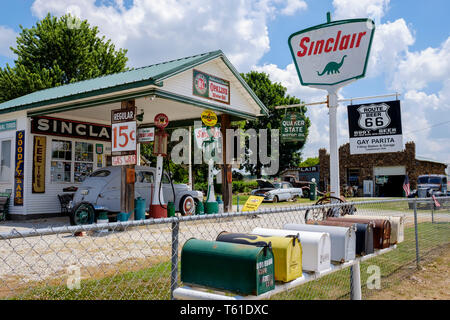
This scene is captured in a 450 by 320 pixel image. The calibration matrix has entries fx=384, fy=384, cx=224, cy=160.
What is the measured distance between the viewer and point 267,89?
4225 centimetres

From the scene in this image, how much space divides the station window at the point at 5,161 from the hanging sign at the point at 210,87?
23.8 feet

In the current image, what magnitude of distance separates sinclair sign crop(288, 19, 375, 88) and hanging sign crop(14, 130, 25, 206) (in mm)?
9657

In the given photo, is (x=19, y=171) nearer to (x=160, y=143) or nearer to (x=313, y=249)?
(x=160, y=143)

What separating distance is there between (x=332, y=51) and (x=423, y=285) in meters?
5.80

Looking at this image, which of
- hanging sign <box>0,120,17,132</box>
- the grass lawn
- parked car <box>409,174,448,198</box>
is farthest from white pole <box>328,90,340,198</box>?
parked car <box>409,174,448,198</box>

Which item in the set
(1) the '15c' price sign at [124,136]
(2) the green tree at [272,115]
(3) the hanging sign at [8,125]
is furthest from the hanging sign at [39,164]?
(2) the green tree at [272,115]

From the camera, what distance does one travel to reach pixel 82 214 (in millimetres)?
10594

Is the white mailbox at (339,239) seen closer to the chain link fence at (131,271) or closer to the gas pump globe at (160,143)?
the chain link fence at (131,271)

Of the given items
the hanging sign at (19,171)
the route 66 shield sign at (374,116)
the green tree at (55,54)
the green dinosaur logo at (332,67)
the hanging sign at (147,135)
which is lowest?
the hanging sign at (19,171)

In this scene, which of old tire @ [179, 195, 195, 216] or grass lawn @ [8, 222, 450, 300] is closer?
grass lawn @ [8, 222, 450, 300]

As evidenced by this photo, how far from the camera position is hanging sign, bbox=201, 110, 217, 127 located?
13398mm

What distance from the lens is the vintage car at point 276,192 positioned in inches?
1034

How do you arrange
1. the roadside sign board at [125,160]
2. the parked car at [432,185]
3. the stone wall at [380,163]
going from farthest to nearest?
1. the stone wall at [380,163]
2. the parked car at [432,185]
3. the roadside sign board at [125,160]

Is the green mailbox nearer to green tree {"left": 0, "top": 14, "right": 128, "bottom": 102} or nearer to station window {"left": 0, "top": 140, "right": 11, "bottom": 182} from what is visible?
station window {"left": 0, "top": 140, "right": 11, "bottom": 182}
